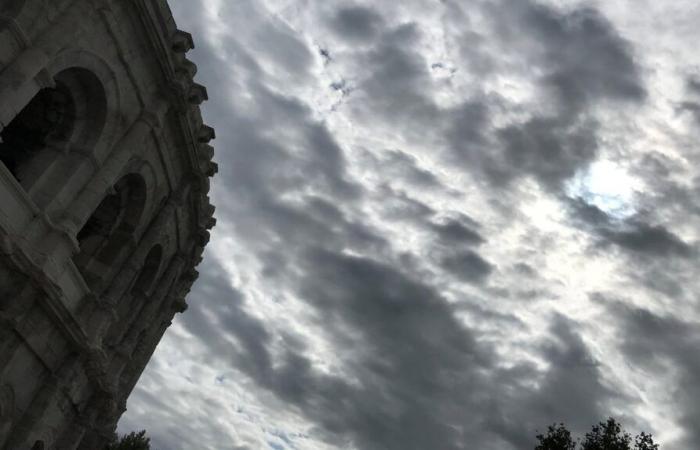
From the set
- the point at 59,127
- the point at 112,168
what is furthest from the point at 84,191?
the point at 59,127

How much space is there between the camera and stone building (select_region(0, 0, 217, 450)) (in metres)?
15.1

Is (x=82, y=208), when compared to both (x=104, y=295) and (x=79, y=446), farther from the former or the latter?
(x=79, y=446)

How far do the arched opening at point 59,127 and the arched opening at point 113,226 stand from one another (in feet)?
10.5

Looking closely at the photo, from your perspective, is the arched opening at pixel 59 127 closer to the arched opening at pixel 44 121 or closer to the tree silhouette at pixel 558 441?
the arched opening at pixel 44 121

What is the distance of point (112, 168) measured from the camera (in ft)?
61.0

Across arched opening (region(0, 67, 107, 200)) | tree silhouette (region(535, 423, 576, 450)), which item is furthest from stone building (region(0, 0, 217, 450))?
tree silhouette (region(535, 423, 576, 450))

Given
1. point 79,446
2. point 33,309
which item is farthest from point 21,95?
point 79,446

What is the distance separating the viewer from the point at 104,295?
20172 mm

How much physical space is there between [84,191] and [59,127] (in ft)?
7.04

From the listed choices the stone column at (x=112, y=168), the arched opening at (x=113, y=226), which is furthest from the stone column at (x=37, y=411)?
the arched opening at (x=113, y=226)

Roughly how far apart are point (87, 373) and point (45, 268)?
184 inches

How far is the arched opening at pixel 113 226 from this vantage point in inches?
837

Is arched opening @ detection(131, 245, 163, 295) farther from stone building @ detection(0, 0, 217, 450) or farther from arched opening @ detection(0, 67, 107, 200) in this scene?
arched opening @ detection(0, 67, 107, 200)

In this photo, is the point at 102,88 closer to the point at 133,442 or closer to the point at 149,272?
the point at 149,272
